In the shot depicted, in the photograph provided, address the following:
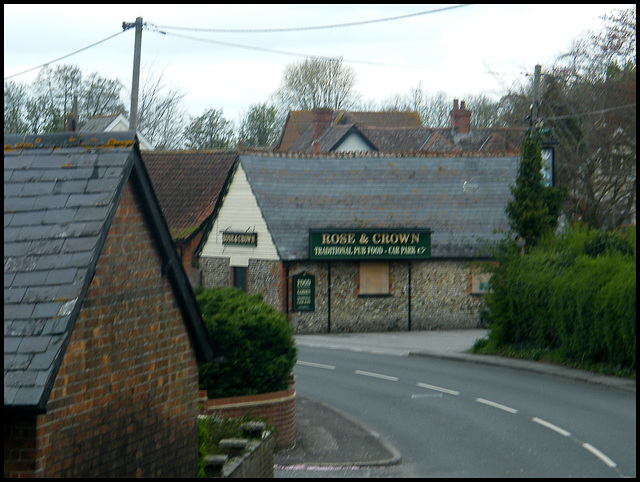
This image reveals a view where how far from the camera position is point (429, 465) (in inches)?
579

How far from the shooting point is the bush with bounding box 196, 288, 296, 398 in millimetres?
15906

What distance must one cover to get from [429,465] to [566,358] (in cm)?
1057

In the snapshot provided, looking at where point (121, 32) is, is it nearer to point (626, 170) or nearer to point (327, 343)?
point (327, 343)

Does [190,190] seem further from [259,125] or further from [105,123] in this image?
[259,125]

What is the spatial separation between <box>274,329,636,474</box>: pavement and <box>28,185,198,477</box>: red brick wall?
19.7ft

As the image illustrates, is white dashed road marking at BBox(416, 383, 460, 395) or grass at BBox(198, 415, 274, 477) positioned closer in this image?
grass at BBox(198, 415, 274, 477)

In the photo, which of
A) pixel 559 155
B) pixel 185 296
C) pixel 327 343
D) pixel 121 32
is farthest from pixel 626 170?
pixel 185 296

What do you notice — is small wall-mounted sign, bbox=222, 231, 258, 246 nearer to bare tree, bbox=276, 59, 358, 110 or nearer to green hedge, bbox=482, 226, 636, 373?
green hedge, bbox=482, 226, 636, 373

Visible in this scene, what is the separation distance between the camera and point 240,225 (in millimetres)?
35062

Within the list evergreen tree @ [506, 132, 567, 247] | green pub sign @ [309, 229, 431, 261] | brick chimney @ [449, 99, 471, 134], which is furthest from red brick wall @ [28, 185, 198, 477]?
brick chimney @ [449, 99, 471, 134]

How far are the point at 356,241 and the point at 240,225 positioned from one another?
4.67 m

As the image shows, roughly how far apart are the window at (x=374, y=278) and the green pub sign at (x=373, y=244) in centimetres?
47

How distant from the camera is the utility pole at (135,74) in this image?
22.9 metres

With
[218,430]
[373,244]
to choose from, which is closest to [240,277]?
[373,244]
